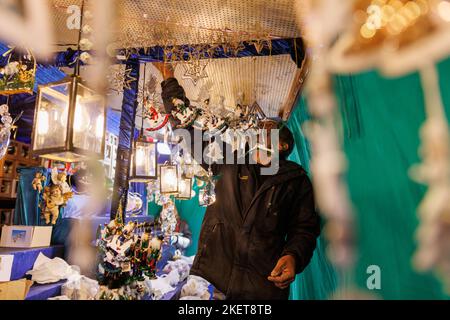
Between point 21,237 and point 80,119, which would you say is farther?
point 21,237

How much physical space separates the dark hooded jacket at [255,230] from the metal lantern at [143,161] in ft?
2.11

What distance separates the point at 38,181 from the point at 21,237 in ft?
3.03

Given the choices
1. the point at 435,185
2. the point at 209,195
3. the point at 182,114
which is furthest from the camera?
the point at 209,195

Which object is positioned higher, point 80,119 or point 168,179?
point 80,119

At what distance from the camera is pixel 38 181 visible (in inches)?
144

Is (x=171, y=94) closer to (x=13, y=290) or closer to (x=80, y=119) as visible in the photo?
(x=80, y=119)

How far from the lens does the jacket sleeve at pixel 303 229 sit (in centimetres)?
202

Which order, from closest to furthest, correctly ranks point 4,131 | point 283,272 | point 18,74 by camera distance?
point 283,272, point 18,74, point 4,131

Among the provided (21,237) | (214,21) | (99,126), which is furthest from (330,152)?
(21,237)

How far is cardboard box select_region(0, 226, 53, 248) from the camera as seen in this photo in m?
2.94

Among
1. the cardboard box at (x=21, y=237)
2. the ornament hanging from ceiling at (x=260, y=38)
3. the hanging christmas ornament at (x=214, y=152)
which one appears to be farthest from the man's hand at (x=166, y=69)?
the cardboard box at (x=21, y=237)

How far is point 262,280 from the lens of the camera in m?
2.11
